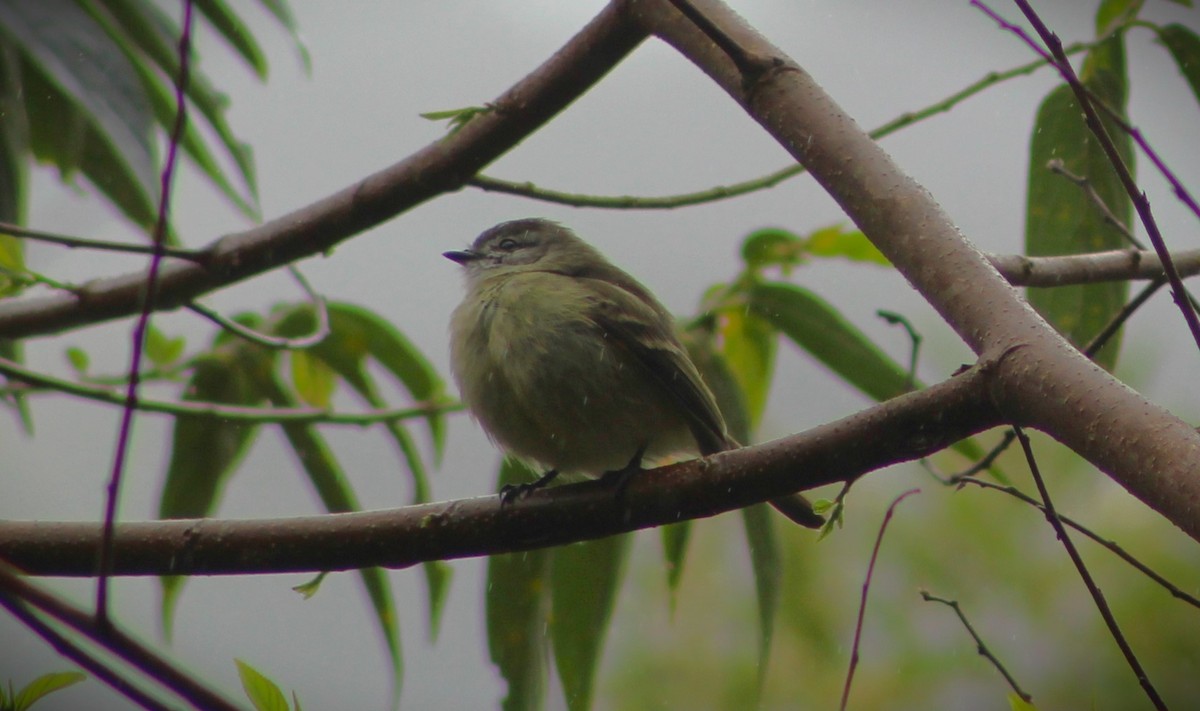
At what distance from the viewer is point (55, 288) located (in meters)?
2.03

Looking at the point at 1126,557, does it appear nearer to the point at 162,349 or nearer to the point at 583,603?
the point at 583,603

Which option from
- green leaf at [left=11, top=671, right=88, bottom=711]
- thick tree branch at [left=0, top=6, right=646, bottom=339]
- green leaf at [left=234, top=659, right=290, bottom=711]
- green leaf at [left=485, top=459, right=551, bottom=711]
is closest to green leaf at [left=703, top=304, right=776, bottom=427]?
green leaf at [left=485, top=459, right=551, bottom=711]

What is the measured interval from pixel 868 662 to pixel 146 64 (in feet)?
15.5

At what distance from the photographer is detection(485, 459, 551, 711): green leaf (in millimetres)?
2109

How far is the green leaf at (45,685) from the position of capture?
117cm

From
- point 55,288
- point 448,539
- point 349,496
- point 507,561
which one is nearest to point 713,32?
point 448,539

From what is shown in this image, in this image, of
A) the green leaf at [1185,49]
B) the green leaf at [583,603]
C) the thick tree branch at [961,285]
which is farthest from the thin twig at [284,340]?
the green leaf at [1185,49]

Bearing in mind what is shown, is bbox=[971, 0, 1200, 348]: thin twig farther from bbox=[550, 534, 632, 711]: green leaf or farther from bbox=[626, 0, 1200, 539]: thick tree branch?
bbox=[550, 534, 632, 711]: green leaf

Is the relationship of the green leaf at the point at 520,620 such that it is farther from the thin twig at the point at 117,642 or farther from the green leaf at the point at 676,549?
the thin twig at the point at 117,642

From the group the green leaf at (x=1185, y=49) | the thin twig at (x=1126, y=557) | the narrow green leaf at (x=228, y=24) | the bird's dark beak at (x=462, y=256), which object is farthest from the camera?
the bird's dark beak at (x=462, y=256)

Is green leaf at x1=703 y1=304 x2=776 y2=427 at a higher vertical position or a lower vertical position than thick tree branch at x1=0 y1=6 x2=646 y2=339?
lower

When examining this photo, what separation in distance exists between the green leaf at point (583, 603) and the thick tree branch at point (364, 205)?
0.76m

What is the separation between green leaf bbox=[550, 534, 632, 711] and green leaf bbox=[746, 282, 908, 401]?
1.83ft

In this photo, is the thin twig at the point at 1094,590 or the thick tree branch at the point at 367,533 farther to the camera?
the thick tree branch at the point at 367,533
